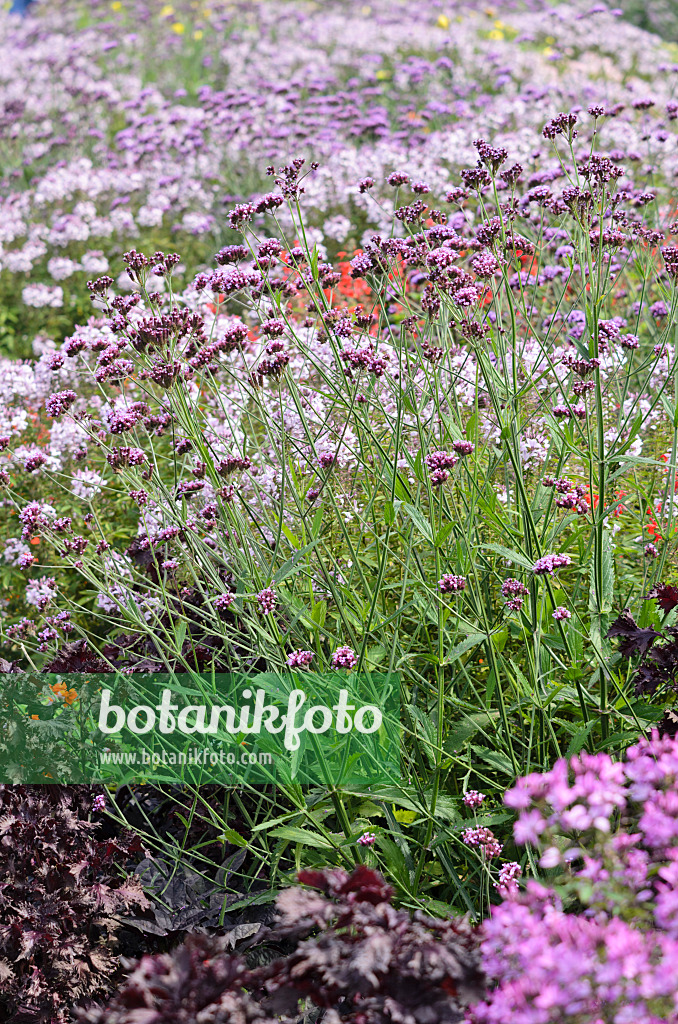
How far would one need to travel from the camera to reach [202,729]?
9.96 feet

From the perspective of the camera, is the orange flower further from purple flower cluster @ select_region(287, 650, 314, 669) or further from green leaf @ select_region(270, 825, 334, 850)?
purple flower cluster @ select_region(287, 650, 314, 669)

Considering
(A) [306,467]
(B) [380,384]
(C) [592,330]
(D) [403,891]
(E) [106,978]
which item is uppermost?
(C) [592,330]

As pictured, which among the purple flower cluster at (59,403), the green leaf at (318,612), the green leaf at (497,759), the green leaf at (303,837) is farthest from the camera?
the purple flower cluster at (59,403)

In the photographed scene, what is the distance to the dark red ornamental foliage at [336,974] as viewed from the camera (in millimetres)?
1785

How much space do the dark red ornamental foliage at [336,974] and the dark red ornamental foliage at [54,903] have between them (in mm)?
997

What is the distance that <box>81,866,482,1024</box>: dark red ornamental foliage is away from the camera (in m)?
1.79

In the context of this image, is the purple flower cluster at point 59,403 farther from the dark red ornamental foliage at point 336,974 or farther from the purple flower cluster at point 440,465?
the dark red ornamental foliage at point 336,974

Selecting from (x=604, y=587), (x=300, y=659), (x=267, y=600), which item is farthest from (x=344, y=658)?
(x=604, y=587)

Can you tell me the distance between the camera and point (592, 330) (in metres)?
2.78

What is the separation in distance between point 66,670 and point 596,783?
2.28 meters

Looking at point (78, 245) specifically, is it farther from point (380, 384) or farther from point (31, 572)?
point (380, 384)

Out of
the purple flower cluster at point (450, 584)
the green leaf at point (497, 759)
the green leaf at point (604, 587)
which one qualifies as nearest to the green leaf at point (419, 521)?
the purple flower cluster at point (450, 584)

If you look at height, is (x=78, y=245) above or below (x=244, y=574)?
above

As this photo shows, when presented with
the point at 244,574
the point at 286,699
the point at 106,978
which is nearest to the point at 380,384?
the point at 244,574
